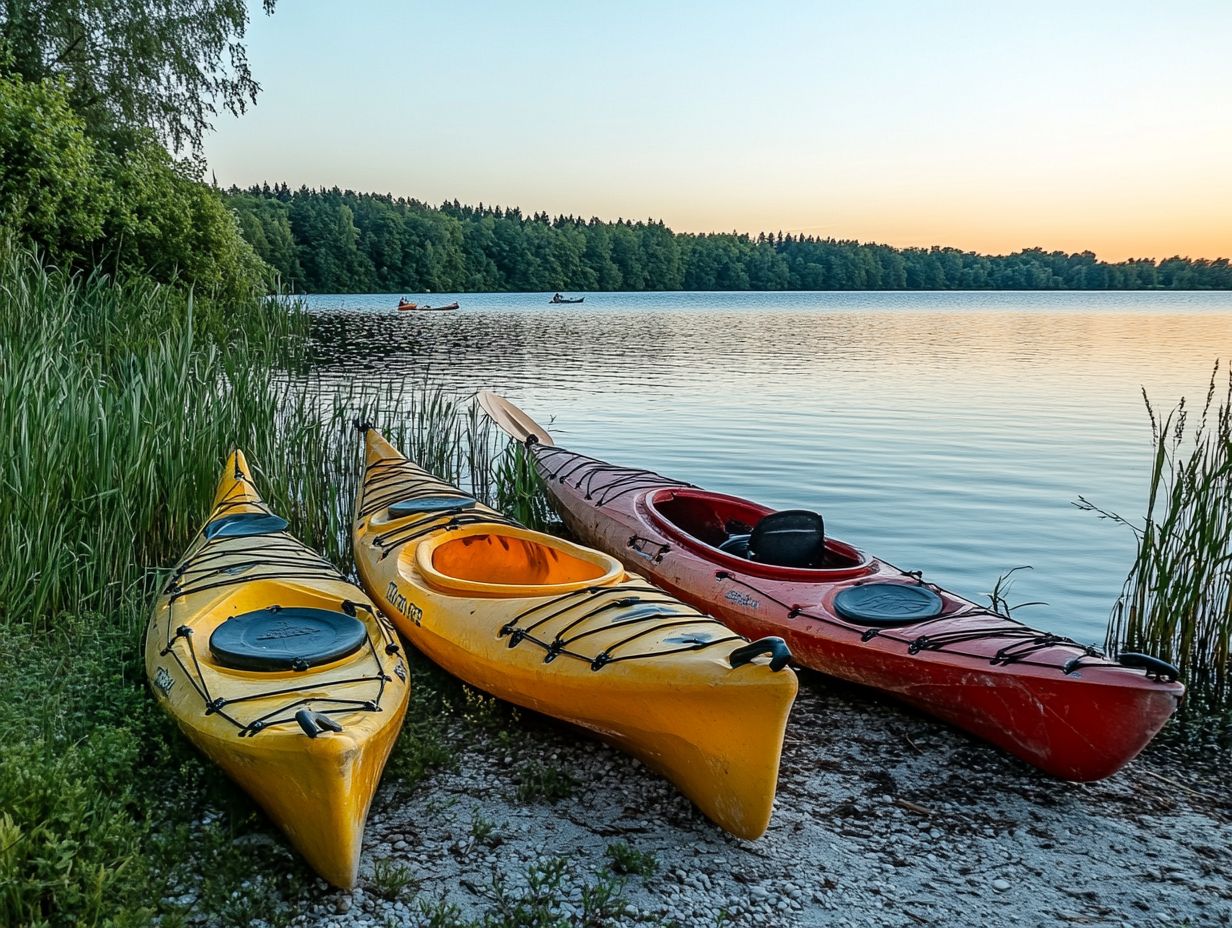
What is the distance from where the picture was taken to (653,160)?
2880 centimetres

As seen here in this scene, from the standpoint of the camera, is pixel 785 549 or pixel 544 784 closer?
pixel 544 784

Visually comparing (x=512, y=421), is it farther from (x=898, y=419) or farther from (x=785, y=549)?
(x=898, y=419)

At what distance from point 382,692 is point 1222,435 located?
146 inches

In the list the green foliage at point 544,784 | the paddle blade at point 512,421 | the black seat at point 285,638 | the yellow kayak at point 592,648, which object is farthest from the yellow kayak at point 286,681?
the paddle blade at point 512,421

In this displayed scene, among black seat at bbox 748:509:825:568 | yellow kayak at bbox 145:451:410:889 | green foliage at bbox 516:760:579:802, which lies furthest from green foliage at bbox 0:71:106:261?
green foliage at bbox 516:760:579:802

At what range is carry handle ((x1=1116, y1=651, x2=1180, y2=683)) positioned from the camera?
3084 millimetres

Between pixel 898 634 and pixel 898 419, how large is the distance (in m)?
10.0

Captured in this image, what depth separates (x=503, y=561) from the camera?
16.2 ft

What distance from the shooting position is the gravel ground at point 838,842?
8.61ft

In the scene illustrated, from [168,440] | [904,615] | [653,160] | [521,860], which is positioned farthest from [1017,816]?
[653,160]

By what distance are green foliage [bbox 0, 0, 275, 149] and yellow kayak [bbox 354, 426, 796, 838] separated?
12592 millimetres

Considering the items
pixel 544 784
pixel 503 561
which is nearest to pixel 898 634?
pixel 544 784

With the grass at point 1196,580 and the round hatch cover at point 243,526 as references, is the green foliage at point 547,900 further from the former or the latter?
the grass at point 1196,580

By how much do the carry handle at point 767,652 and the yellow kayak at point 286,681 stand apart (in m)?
1.10
